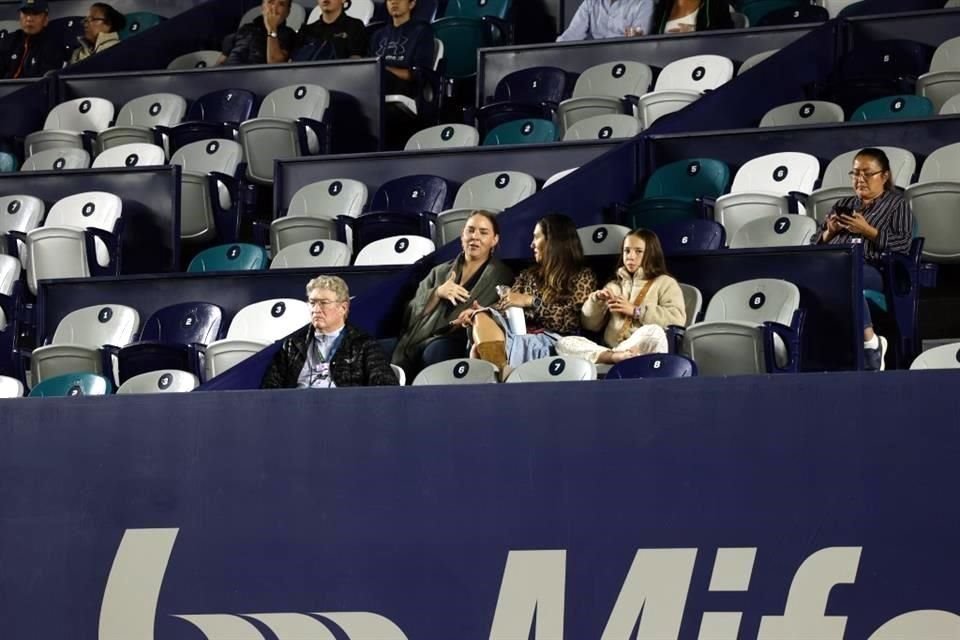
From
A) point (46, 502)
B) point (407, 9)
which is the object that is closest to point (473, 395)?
point (46, 502)

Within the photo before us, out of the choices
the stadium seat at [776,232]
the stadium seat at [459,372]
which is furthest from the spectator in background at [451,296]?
the stadium seat at [776,232]

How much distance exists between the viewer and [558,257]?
25.7 ft

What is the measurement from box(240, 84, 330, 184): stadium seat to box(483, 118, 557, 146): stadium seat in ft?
3.25

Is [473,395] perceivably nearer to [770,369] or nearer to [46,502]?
[46,502]

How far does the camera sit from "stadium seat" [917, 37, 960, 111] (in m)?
9.80

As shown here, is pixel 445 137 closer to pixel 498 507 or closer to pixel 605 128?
pixel 605 128

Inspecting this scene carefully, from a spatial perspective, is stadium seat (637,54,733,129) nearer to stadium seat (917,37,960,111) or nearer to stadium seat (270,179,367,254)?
stadium seat (917,37,960,111)

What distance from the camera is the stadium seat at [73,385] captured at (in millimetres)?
7973

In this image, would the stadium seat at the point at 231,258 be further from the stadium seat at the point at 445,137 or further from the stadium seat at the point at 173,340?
the stadium seat at the point at 445,137

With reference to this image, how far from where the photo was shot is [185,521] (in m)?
5.67

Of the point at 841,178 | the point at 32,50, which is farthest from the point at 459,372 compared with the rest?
the point at 32,50

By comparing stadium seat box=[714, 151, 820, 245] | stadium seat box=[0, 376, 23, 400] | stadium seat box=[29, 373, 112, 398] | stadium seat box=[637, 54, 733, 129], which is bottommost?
stadium seat box=[0, 376, 23, 400]

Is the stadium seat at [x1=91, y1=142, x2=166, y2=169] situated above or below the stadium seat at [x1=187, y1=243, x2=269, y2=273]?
above

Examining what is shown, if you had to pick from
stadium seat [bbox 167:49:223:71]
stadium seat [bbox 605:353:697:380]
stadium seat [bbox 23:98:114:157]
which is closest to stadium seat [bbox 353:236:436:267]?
stadium seat [bbox 605:353:697:380]
